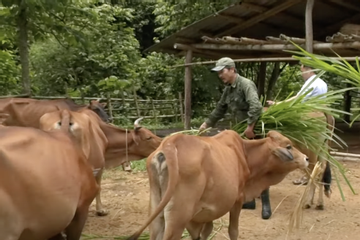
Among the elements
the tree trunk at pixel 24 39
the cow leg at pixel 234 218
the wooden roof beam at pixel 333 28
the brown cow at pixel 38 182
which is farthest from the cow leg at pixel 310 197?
the wooden roof beam at pixel 333 28

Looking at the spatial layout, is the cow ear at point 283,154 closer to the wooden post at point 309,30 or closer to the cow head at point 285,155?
the cow head at point 285,155

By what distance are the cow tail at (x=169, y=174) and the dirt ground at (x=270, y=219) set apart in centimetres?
199

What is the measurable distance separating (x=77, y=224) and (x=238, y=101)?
317 cm

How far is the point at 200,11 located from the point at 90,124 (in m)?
11.2

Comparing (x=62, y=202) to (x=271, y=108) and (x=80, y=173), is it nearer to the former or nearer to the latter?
(x=80, y=173)

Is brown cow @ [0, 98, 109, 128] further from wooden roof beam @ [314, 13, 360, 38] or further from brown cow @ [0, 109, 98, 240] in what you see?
wooden roof beam @ [314, 13, 360, 38]

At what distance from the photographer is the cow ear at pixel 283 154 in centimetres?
564

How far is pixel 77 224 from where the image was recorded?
14.5 ft

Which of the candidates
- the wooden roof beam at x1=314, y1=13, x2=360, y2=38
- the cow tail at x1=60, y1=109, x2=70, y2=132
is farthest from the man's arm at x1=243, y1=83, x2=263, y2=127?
the wooden roof beam at x1=314, y1=13, x2=360, y2=38

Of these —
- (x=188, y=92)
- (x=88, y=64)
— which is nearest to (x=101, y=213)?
(x=188, y=92)

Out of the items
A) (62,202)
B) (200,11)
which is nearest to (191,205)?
(62,202)

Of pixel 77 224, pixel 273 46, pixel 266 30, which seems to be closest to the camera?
pixel 77 224

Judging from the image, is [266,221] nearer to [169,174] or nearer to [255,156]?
[255,156]

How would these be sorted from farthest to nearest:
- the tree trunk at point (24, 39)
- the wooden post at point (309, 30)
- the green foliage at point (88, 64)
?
the green foliage at point (88, 64) < the wooden post at point (309, 30) < the tree trunk at point (24, 39)
